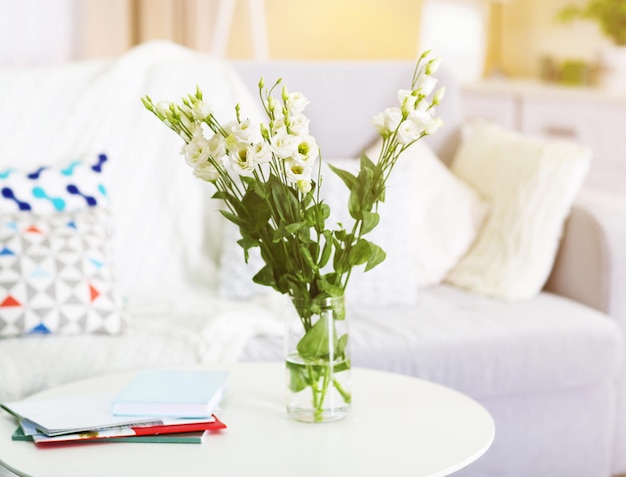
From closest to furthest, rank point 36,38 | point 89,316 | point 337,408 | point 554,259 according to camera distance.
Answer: point 337,408 < point 89,316 < point 554,259 < point 36,38

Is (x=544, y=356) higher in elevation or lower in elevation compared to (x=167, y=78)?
lower

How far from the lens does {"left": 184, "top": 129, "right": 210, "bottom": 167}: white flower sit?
4.61ft

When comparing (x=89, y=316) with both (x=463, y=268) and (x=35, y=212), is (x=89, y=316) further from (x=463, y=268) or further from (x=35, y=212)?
(x=463, y=268)

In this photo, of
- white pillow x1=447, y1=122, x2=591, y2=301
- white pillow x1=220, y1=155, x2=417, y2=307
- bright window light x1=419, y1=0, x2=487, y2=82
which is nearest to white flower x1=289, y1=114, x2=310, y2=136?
white pillow x1=220, y1=155, x2=417, y2=307

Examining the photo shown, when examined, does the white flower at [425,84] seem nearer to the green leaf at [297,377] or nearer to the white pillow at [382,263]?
the green leaf at [297,377]

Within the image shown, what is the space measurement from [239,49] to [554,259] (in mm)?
2328

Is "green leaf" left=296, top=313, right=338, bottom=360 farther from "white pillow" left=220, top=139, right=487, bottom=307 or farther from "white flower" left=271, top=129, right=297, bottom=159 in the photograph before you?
"white pillow" left=220, top=139, right=487, bottom=307

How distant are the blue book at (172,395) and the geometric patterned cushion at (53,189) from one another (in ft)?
2.71

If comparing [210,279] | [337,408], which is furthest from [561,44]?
[337,408]

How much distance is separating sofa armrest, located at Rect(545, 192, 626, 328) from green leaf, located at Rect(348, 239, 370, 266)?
103 cm

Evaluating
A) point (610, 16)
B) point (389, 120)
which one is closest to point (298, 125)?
point (389, 120)

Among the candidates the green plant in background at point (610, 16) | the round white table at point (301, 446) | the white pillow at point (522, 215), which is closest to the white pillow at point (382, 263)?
the white pillow at point (522, 215)

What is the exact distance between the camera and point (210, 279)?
2.53m

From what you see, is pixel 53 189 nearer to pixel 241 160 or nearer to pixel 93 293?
pixel 93 293
